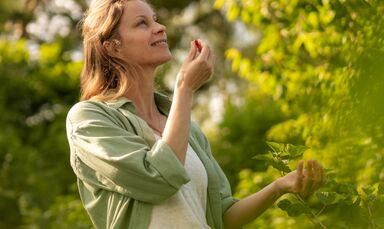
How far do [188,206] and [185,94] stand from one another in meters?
0.30

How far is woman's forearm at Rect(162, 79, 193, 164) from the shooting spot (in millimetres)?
2465

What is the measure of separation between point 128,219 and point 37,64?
9419 millimetres

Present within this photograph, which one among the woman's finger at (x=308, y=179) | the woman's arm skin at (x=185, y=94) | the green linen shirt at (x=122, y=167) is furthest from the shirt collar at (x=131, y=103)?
the woman's finger at (x=308, y=179)

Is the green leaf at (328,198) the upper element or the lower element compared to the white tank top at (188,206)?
upper

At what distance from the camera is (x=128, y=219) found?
2539 millimetres

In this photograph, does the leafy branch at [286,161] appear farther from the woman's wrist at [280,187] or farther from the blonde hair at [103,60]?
the blonde hair at [103,60]

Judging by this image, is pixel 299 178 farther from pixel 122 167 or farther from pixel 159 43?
pixel 159 43

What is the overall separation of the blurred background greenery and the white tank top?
342 mm

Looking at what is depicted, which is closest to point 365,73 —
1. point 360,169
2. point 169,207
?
point 169,207

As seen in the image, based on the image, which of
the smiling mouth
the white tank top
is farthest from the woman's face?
the white tank top

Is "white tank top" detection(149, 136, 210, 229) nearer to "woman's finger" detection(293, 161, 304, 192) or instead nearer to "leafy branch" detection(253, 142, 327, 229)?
"leafy branch" detection(253, 142, 327, 229)

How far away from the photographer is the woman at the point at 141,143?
2.46m

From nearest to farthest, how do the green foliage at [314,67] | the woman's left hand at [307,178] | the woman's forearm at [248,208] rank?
the woman's left hand at [307,178] → the woman's forearm at [248,208] → the green foliage at [314,67]

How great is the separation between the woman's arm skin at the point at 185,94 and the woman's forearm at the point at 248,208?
1.08 feet
